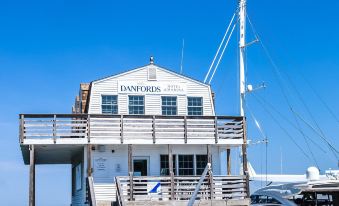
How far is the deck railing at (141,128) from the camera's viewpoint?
29484 millimetres

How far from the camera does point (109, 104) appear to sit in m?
32.9

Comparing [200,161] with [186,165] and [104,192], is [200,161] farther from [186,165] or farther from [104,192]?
[104,192]

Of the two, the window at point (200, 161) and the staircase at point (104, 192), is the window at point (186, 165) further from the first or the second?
the staircase at point (104, 192)

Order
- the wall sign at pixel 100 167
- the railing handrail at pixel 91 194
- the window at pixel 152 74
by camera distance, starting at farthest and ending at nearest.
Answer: the window at pixel 152 74
the wall sign at pixel 100 167
the railing handrail at pixel 91 194

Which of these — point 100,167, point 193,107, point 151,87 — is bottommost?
point 100,167

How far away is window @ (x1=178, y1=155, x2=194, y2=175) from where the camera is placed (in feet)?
107

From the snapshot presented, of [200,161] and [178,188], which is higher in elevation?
[200,161]

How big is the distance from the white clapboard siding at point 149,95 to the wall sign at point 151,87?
171 mm

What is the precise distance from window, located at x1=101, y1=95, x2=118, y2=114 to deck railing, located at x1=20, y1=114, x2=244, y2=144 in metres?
1.60

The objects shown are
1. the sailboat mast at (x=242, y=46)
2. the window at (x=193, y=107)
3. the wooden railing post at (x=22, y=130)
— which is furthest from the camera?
the sailboat mast at (x=242, y=46)


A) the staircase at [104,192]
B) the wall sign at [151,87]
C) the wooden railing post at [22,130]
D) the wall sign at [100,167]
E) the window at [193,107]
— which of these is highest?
the wall sign at [151,87]

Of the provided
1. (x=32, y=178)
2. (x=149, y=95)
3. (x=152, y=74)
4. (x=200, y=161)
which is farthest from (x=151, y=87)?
(x=32, y=178)

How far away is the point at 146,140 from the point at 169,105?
3.64 m

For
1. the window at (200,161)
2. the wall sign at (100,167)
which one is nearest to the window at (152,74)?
the window at (200,161)
